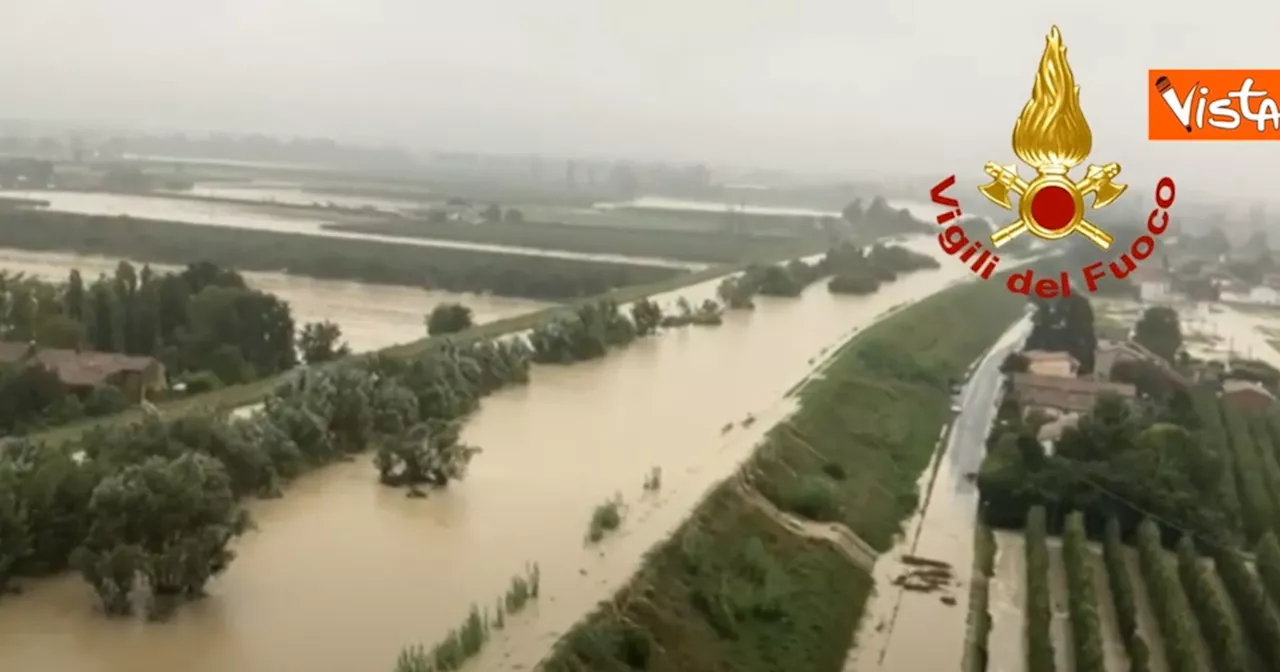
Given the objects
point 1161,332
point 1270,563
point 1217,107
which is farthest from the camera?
point 1161,332

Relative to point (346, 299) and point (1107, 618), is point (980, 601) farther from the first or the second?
point (346, 299)

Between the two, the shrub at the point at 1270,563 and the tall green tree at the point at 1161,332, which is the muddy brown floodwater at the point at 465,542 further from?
the shrub at the point at 1270,563

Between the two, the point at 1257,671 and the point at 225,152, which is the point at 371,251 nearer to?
the point at 225,152

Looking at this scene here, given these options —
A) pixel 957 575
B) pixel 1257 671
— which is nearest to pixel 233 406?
pixel 957 575

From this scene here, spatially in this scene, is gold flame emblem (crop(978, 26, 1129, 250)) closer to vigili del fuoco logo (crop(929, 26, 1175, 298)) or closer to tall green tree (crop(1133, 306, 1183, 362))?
vigili del fuoco logo (crop(929, 26, 1175, 298))

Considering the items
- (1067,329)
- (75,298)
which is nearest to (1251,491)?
(1067,329)

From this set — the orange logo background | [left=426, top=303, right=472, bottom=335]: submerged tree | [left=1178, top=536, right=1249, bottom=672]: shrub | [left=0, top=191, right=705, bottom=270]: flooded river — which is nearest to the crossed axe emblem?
the orange logo background
